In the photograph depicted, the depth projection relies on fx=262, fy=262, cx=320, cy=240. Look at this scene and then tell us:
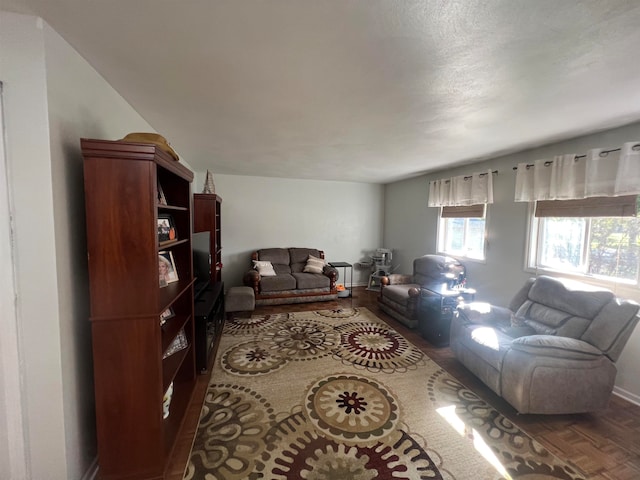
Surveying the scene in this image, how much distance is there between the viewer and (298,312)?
4277 mm

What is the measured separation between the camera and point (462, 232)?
4180 mm

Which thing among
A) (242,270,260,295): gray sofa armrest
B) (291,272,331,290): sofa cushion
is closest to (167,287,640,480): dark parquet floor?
(242,270,260,295): gray sofa armrest

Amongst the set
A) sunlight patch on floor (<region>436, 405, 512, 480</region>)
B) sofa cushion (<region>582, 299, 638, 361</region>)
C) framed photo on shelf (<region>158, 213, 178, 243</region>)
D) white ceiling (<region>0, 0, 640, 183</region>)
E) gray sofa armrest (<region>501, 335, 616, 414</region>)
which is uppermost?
white ceiling (<region>0, 0, 640, 183</region>)

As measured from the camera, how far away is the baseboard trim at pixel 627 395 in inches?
88.0

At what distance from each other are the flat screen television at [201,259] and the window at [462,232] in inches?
145

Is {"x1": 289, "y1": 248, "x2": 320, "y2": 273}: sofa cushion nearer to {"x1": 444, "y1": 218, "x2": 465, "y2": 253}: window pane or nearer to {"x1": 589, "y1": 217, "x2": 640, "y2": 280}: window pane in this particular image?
{"x1": 444, "y1": 218, "x2": 465, "y2": 253}: window pane

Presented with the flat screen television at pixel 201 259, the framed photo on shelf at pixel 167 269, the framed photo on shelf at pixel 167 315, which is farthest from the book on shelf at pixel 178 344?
the flat screen television at pixel 201 259

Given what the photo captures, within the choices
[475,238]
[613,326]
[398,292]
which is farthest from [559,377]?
[475,238]

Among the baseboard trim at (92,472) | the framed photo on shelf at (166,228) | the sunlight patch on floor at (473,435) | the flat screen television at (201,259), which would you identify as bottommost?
the sunlight patch on floor at (473,435)

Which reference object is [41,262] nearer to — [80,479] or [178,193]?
[178,193]

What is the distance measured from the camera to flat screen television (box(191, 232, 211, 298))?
302 centimetres

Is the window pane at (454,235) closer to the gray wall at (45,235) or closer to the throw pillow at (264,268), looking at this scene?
the throw pillow at (264,268)

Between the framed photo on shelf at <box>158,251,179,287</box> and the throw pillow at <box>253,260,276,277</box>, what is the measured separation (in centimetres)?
279

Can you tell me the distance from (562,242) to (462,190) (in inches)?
55.5
